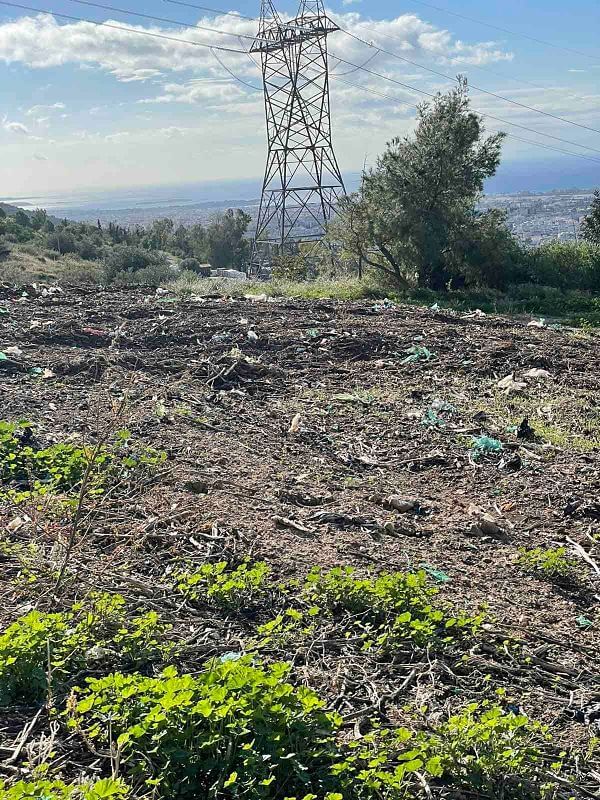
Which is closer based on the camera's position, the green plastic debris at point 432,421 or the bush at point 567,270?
the green plastic debris at point 432,421

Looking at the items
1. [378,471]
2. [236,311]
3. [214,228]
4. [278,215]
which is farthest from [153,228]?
[378,471]

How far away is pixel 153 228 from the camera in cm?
4334

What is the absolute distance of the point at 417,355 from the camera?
8.82 m

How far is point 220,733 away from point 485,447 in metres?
4.00

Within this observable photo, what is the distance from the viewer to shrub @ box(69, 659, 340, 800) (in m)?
2.25

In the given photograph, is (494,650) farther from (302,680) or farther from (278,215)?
(278,215)

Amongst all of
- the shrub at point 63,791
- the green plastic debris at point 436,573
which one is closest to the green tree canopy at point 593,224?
the green plastic debris at point 436,573

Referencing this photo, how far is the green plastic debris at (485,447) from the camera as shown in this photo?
568 centimetres

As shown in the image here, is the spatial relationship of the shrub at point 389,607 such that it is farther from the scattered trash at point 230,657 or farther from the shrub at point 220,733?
the shrub at point 220,733

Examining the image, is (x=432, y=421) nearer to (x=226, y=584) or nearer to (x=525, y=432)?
(x=525, y=432)

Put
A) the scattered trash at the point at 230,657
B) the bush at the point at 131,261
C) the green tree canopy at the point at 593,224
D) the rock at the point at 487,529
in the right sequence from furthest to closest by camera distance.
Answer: the bush at the point at 131,261 < the green tree canopy at the point at 593,224 < the rock at the point at 487,529 < the scattered trash at the point at 230,657

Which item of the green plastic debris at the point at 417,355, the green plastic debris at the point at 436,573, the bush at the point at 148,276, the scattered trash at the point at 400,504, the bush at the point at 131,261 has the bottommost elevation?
the green plastic debris at the point at 436,573

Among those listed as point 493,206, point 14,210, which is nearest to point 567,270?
point 493,206

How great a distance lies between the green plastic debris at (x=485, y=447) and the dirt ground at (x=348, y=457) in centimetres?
4
